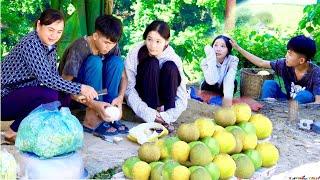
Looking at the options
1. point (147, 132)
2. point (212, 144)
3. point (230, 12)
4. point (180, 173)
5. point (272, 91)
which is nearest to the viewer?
point (180, 173)

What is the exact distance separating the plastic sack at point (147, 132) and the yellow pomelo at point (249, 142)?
86 cm

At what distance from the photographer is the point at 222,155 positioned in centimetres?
270

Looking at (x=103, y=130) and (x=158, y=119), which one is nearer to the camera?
(x=103, y=130)

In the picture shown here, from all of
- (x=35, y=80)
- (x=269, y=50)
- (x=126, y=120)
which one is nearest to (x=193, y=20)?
(x=269, y=50)

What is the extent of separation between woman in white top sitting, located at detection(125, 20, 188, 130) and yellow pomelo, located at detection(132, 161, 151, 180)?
4.53ft

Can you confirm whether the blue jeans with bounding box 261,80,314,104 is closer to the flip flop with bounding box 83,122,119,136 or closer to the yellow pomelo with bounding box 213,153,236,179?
the flip flop with bounding box 83,122,119,136

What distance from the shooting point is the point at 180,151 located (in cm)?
259

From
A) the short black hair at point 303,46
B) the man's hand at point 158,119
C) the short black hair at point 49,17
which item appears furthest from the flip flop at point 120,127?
the short black hair at point 303,46

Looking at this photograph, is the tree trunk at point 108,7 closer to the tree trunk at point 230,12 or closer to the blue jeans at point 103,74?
the blue jeans at point 103,74

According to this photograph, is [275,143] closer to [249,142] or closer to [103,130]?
[249,142]

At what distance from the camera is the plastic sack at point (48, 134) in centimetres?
274

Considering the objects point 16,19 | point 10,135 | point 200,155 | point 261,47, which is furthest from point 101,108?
point 16,19

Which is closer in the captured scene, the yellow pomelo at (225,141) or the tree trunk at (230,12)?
the yellow pomelo at (225,141)

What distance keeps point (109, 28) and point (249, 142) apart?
131 cm
